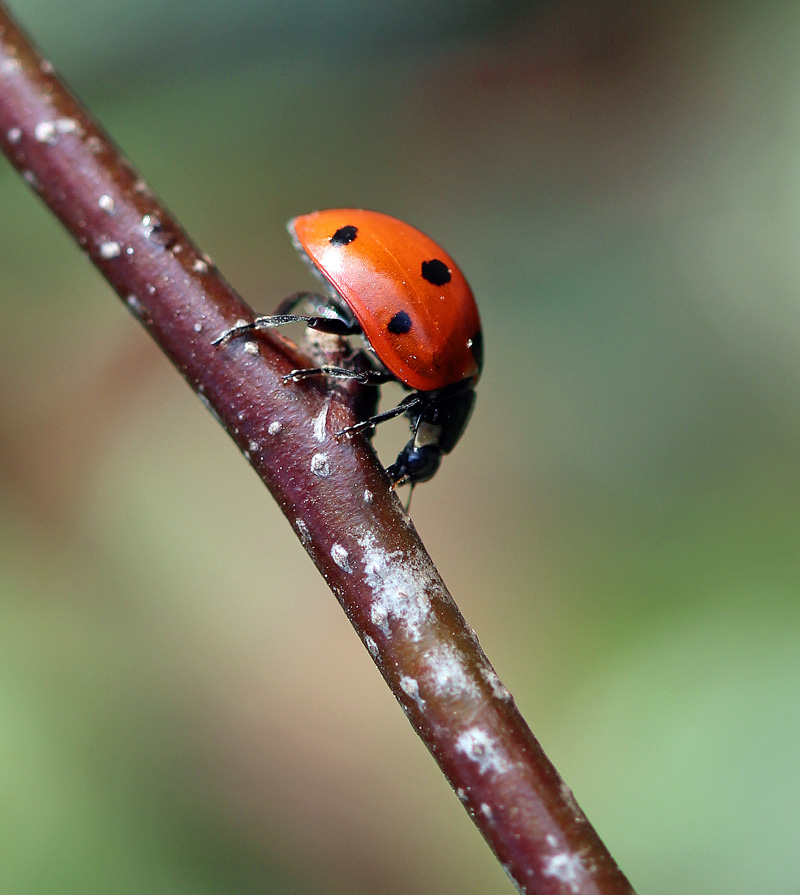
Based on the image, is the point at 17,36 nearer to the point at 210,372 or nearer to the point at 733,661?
the point at 210,372

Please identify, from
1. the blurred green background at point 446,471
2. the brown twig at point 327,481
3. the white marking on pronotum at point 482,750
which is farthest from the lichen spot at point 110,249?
the blurred green background at point 446,471

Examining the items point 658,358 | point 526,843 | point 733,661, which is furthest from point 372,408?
point 658,358

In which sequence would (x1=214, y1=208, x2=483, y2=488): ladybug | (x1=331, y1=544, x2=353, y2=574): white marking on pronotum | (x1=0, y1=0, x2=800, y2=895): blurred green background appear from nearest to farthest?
(x1=331, y1=544, x2=353, y2=574): white marking on pronotum
(x1=214, y1=208, x2=483, y2=488): ladybug
(x1=0, y1=0, x2=800, y2=895): blurred green background

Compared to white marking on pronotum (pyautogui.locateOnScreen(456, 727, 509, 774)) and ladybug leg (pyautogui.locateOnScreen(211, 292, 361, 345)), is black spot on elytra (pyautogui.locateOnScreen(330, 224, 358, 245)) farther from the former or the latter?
white marking on pronotum (pyautogui.locateOnScreen(456, 727, 509, 774))

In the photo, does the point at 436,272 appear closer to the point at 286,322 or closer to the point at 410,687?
the point at 286,322

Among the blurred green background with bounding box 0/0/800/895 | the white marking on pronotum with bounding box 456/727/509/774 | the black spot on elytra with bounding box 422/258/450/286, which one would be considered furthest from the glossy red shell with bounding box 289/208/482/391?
the blurred green background with bounding box 0/0/800/895

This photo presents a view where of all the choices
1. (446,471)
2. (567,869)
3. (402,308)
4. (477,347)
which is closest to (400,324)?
(402,308)

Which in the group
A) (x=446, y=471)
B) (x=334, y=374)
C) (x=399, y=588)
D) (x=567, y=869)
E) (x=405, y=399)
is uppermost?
(x=446, y=471)
